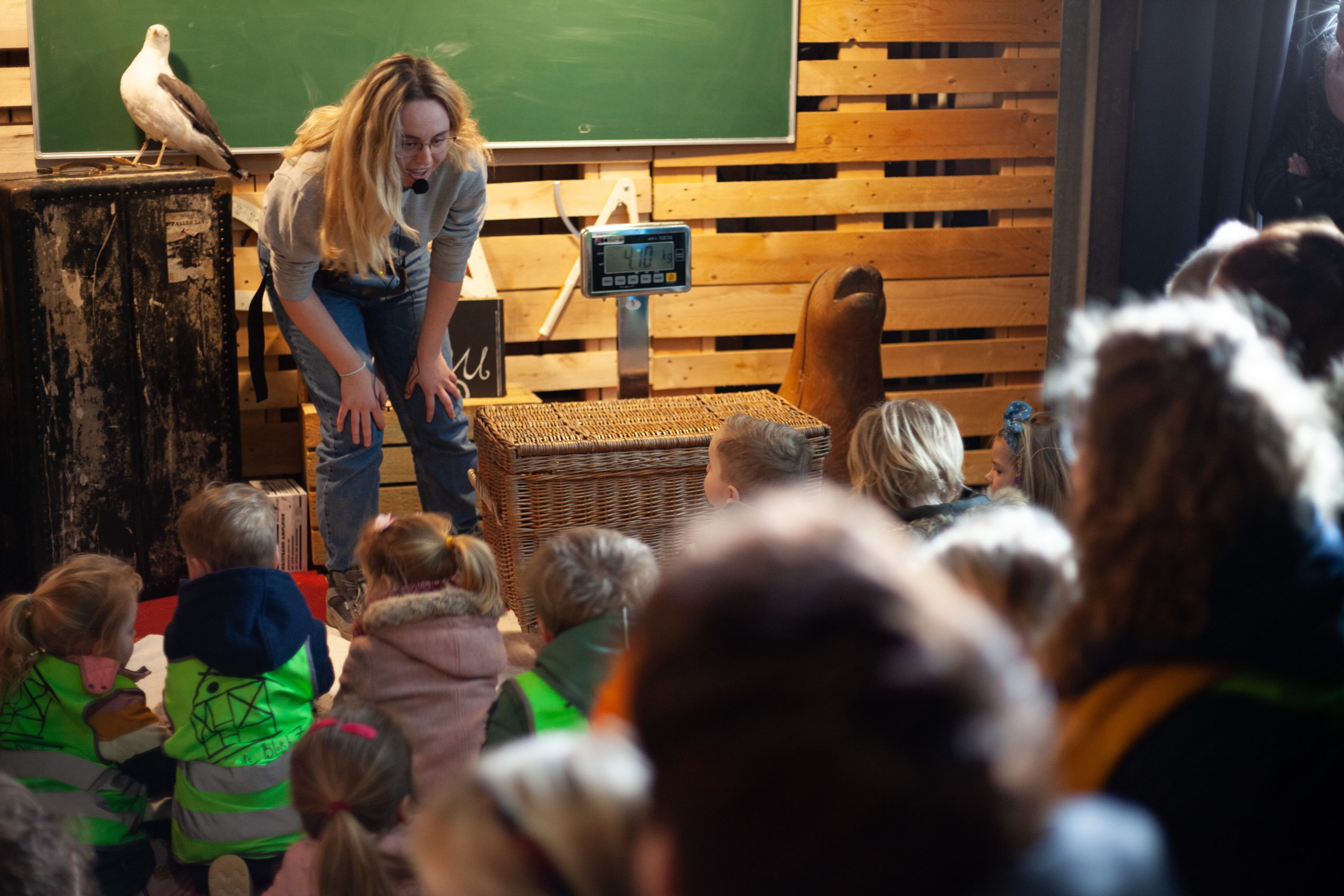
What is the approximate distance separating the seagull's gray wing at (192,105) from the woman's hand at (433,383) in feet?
3.41

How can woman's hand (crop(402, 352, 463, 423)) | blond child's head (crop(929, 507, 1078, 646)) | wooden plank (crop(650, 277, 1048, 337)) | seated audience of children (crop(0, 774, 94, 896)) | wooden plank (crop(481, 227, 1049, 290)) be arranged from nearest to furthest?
seated audience of children (crop(0, 774, 94, 896)) < blond child's head (crop(929, 507, 1078, 646)) < woman's hand (crop(402, 352, 463, 423)) < wooden plank (crop(481, 227, 1049, 290)) < wooden plank (crop(650, 277, 1048, 337))

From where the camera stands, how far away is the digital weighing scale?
3.49 m

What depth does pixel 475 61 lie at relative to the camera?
4.00m

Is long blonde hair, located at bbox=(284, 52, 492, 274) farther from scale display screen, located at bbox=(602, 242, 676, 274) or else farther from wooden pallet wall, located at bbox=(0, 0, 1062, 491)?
wooden pallet wall, located at bbox=(0, 0, 1062, 491)

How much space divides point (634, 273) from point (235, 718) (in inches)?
72.9

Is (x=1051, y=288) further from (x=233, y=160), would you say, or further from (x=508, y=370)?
(x=233, y=160)

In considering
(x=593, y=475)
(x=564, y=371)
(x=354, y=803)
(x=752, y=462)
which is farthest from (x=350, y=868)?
(x=564, y=371)

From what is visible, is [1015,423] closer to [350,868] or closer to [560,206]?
[350,868]

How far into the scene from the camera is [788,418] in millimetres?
3240

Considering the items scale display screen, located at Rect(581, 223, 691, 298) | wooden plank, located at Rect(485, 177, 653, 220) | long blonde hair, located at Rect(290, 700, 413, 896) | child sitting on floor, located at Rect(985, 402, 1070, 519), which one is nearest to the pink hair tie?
long blonde hair, located at Rect(290, 700, 413, 896)

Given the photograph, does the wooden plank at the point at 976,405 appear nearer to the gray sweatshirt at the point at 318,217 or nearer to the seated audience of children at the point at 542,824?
the gray sweatshirt at the point at 318,217

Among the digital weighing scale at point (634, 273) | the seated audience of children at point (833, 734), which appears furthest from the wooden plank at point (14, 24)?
the seated audience of children at point (833, 734)

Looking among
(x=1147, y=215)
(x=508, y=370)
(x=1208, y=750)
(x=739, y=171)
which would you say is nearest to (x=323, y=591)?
(x=508, y=370)

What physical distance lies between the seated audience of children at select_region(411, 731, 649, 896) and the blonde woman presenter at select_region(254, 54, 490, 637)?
88.3 inches
